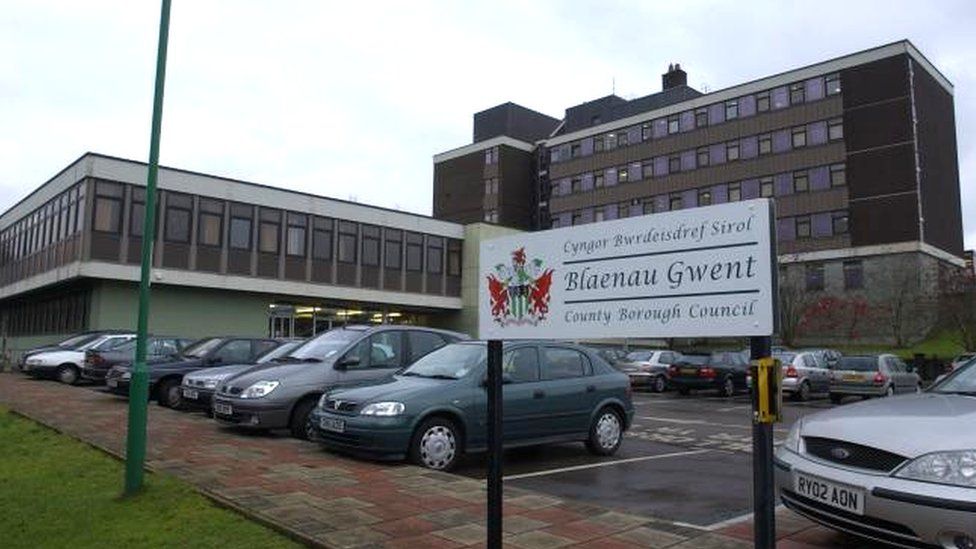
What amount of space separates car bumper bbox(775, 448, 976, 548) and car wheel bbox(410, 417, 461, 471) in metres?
4.84

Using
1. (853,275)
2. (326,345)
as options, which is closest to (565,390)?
(326,345)

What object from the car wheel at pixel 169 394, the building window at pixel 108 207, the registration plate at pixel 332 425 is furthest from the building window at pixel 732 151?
the registration plate at pixel 332 425

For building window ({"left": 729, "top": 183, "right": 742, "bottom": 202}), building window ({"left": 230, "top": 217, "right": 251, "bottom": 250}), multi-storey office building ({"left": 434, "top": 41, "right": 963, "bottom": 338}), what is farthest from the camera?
building window ({"left": 729, "top": 183, "right": 742, "bottom": 202})

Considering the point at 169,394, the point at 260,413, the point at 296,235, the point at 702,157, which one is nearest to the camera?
the point at 260,413

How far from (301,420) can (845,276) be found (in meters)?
53.7

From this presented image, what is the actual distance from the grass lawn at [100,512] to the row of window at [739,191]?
47.3m

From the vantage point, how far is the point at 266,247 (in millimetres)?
38844

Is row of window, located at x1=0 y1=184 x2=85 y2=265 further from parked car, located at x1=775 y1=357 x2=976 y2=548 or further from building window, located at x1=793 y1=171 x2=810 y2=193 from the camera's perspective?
building window, located at x1=793 y1=171 x2=810 y2=193

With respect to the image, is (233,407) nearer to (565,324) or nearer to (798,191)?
(565,324)

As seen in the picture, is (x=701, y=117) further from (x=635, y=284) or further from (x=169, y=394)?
(x=635, y=284)

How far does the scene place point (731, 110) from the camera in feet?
212

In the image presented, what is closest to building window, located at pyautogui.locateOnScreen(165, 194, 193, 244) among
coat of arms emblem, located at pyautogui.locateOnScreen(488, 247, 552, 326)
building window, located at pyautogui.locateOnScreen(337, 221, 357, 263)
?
building window, located at pyautogui.locateOnScreen(337, 221, 357, 263)

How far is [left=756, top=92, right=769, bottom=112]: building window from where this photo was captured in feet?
204

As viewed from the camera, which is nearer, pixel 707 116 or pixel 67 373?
pixel 67 373
